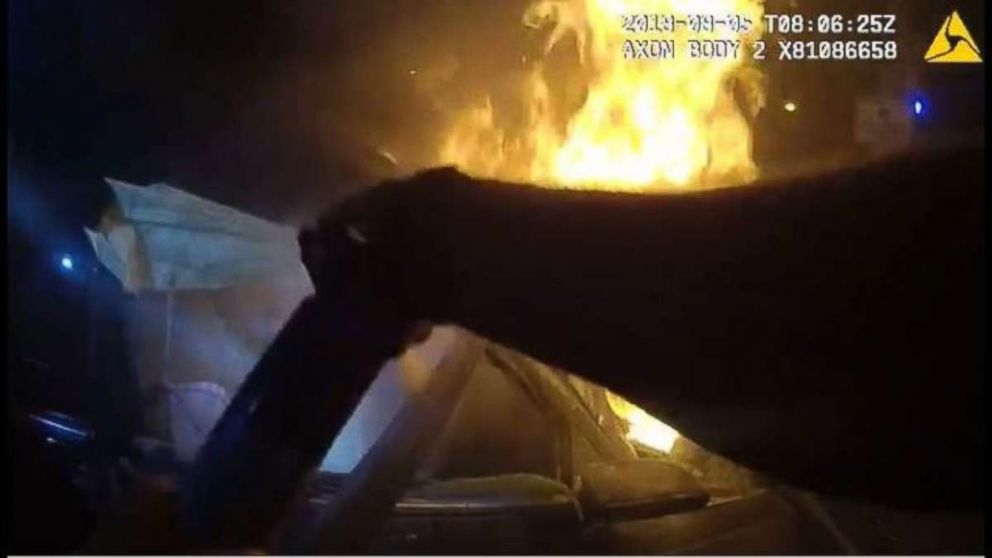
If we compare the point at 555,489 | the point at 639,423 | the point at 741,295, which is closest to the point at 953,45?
the point at 741,295

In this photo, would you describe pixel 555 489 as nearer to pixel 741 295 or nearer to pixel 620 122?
pixel 741 295

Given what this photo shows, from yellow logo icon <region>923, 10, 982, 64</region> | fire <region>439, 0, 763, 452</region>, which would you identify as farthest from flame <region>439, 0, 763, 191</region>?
yellow logo icon <region>923, 10, 982, 64</region>

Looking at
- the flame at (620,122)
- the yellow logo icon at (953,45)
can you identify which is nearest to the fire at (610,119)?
the flame at (620,122)

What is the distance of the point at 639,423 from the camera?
1.14 metres

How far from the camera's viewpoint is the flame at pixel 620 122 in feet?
3.74

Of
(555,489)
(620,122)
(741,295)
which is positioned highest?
(620,122)

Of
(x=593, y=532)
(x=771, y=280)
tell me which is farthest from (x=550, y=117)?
(x=593, y=532)

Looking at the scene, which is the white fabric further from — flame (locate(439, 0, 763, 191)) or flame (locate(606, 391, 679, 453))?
flame (locate(606, 391, 679, 453))

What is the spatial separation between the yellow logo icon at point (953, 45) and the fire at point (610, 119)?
18 centimetres

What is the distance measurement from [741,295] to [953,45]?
316mm

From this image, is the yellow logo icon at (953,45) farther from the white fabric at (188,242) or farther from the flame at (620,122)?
the white fabric at (188,242)

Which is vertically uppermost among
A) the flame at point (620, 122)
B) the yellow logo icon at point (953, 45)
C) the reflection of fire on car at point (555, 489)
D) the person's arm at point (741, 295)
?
the yellow logo icon at point (953, 45)

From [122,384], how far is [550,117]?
48 centimetres

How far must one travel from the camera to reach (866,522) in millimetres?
1162
